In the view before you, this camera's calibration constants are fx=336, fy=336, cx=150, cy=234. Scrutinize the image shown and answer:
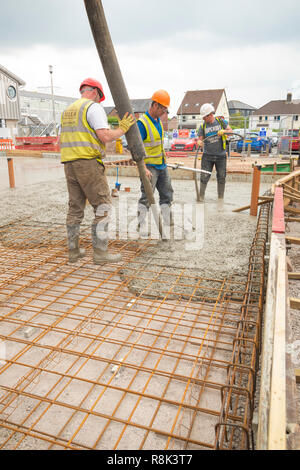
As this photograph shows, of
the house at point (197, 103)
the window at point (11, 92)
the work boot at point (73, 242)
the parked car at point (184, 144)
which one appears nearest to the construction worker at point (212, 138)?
the work boot at point (73, 242)

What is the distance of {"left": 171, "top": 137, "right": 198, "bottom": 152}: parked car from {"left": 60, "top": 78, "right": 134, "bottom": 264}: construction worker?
17076 mm

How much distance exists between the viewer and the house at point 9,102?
90.2ft

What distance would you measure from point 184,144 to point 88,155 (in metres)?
17.6

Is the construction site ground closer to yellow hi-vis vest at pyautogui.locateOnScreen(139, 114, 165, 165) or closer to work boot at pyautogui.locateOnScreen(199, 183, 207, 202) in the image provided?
yellow hi-vis vest at pyautogui.locateOnScreen(139, 114, 165, 165)

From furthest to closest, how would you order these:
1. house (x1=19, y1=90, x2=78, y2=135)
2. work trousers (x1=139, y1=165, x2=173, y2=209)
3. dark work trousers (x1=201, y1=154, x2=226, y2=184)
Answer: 1. house (x1=19, y1=90, x2=78, y2=135)
2. dark work trousers (x1=201, y1=154, x2=226, y2=184)
3. work trousers (x1=139, y1=165, x2=173, y2=209)

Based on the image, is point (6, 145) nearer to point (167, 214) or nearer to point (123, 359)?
point (167, 214)

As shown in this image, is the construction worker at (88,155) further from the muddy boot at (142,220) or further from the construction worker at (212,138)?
the construction worker at (212,138)

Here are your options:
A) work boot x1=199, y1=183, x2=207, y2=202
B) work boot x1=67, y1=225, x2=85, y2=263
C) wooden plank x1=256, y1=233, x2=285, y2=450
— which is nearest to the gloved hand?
work boot x1=67, y1=225, x2=85, y2=263

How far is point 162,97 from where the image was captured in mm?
3900

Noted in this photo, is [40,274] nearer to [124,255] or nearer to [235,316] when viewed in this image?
[124,255]

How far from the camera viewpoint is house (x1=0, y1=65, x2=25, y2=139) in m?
27.5
